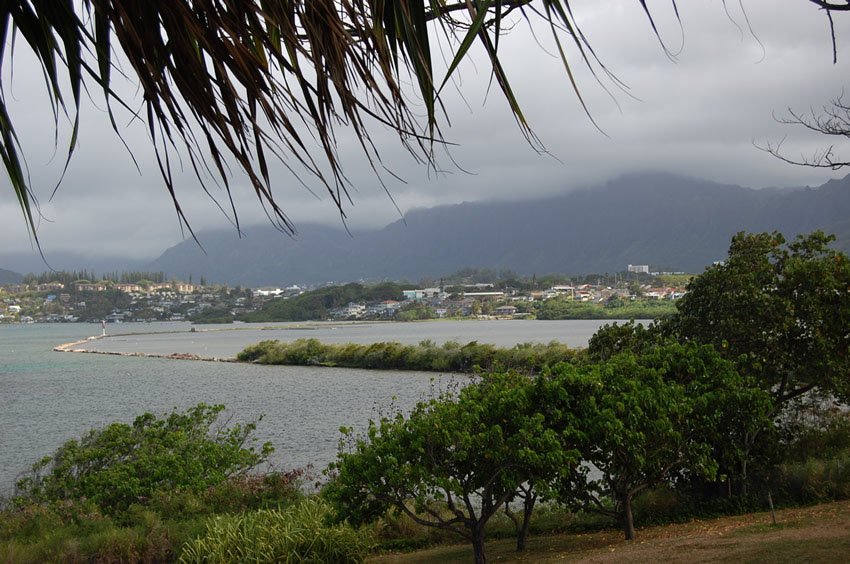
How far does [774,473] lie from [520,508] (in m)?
5.33

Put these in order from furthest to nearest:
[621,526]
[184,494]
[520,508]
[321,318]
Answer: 1. [321,318]
2. [520,508]
3. [184,494]
4. [621,526]

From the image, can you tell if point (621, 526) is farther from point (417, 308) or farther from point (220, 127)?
point (417, 308)

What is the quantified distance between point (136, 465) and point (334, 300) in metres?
132

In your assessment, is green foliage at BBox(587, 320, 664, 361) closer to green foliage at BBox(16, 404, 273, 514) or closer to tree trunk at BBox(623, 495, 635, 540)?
tree trunk at BBox(623, 495, 635, 540)

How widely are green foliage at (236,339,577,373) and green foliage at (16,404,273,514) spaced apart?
25.7 metres

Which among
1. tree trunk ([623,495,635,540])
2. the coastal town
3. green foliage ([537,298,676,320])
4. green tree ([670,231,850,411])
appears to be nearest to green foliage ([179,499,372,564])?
tree trunk ([623,495,635,540])

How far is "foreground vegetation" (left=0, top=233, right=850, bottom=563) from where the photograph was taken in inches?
404

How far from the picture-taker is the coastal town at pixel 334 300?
12625 cm

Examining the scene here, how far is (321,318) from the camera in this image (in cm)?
13950

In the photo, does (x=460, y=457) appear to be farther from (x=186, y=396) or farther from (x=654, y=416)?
(x=186, y=396)

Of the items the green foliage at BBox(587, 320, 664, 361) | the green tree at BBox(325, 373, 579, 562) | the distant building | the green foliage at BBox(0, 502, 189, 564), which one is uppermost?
the distant building

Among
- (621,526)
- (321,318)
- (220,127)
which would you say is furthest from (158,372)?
(321,318)

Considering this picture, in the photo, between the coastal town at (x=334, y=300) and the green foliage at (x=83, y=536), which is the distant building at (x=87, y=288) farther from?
the green foliage at (x=83, y=536)

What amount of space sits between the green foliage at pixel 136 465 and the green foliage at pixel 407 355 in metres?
25.7
